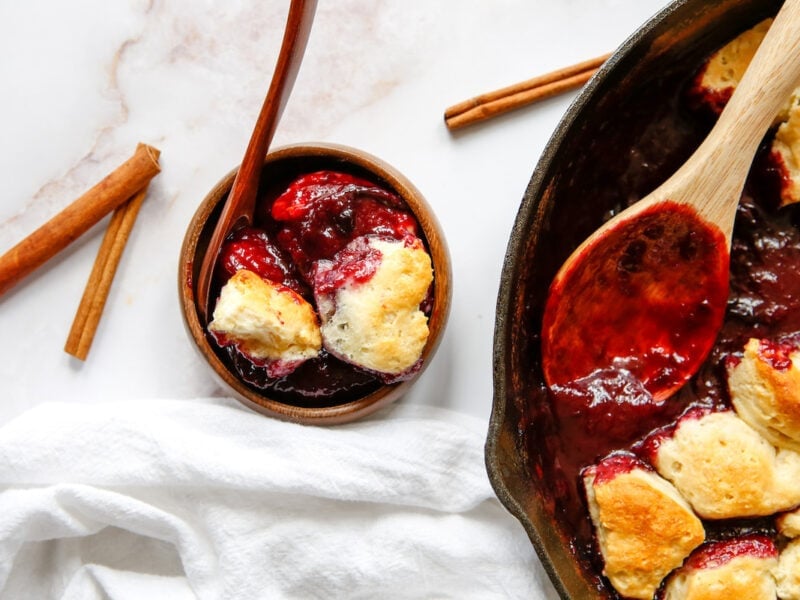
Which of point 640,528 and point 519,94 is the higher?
point 519,94

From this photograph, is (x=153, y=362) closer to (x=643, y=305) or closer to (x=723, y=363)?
(x=643, y=305)

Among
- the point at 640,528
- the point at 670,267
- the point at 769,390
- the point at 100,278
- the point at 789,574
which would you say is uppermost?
the point at 100,278

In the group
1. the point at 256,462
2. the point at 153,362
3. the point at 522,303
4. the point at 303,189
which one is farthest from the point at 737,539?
the point at 153,362

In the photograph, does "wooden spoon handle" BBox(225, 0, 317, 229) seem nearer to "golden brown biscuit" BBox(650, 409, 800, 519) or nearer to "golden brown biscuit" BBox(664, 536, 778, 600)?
"golden brown biscuit" BBox(650, 409, 800, 519)

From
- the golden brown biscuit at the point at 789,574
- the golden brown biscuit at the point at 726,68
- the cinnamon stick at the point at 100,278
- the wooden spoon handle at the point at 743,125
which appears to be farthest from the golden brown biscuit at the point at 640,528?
the cinnamon stick at the point at 100,278

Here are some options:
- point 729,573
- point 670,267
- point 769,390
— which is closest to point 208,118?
point 670,267

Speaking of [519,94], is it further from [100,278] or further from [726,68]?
[100,278]
